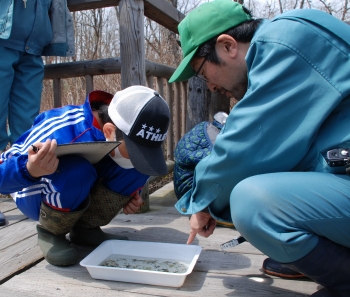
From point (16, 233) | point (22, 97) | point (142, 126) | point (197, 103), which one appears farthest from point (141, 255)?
point (197, 103)

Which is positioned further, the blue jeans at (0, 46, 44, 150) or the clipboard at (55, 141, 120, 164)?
the blue jeans at (0, 46, 44, 150)

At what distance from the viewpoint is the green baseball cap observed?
1.51 meters

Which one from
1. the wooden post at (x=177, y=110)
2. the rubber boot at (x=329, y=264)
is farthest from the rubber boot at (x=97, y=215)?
the wooden post at (x=177, y=110)

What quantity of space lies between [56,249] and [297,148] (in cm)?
108

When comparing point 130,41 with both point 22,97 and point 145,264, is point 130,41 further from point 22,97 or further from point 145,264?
point 145,264

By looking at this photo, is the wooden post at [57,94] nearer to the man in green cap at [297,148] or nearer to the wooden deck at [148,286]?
the wooden deck at [148,286]

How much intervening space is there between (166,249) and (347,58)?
1.05 metres

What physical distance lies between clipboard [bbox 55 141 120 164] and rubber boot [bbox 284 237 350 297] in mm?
796

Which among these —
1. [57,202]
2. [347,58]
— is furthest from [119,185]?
[347,58]

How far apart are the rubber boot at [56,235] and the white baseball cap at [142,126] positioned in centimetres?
38

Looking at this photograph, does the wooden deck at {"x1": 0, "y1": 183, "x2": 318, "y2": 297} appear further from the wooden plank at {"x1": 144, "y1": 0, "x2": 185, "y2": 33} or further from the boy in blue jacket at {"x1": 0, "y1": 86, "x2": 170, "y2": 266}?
the wooden plank at {"x1": 144, "y1": 0, "x2": 185, "y2": 33}

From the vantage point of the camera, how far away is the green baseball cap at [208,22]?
151cm

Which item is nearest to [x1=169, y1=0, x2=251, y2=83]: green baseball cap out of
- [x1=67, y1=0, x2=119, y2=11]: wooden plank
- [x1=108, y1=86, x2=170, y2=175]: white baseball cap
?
[x1=108, y1=86, x2=170, y2=175]: white baseball cap

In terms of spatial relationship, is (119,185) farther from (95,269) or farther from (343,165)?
(343,165)
